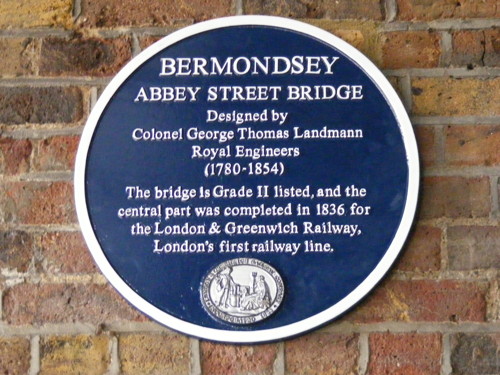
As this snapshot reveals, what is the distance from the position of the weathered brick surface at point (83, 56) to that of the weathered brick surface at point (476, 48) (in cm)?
64

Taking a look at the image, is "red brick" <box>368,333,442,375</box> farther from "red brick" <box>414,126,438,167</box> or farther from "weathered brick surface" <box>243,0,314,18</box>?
"weathered brick surface" <box>243,0,314,18</box>

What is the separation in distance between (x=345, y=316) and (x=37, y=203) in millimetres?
623

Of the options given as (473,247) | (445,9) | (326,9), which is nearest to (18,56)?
(326,9)

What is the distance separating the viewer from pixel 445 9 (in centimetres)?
165

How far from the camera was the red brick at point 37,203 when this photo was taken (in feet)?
5.23

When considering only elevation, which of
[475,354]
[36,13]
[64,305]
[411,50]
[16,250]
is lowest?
[475,354]

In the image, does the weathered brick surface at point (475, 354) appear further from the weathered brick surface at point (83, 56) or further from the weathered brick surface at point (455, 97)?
the weathered brick surface at point (83, 56)

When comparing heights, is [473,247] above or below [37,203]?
below

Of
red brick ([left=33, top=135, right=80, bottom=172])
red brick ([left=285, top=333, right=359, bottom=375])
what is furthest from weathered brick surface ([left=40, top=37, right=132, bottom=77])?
red brick ([left=285, top=333, right=359, bottom=375])

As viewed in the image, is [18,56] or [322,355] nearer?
[322,355]

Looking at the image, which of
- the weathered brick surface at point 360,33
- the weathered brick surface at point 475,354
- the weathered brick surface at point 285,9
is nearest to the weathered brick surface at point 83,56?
the weathered brick surface at point 285,9

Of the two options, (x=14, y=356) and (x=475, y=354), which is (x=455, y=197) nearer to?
(x=475, y=354)

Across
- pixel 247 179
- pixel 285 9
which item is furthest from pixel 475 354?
pixel 285 9

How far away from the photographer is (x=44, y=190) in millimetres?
1606
